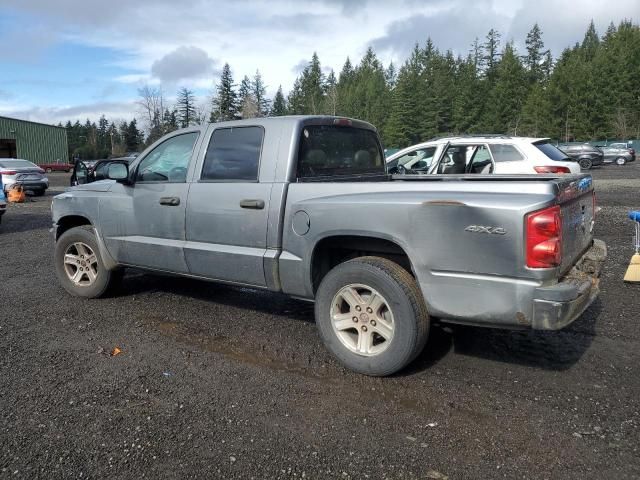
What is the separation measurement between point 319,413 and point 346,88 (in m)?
111

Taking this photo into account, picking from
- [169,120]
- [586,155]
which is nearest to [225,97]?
[169,120]

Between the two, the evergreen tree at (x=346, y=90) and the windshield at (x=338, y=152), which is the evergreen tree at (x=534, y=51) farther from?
the windshield at (x=338, y=152)

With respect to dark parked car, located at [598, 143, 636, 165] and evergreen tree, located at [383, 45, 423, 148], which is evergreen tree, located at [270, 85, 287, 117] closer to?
evergreen tree, located at [383, 45, 423, 148]

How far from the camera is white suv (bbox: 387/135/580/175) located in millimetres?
9609

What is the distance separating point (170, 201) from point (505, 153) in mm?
6737

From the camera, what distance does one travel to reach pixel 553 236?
328 centimetres

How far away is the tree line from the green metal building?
36.1 feet

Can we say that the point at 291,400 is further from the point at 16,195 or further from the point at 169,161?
the point at 16,195

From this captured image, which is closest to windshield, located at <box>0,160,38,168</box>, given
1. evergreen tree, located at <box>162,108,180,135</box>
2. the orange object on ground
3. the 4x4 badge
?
the orange object on ground

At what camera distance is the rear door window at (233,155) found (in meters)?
4.68

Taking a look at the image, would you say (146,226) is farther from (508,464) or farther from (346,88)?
(346,88)

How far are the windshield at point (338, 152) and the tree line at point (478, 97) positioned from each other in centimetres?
4888

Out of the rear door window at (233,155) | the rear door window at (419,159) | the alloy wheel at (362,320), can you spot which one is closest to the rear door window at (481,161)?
the rear door window at (419,159)

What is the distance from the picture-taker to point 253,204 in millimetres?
4480
